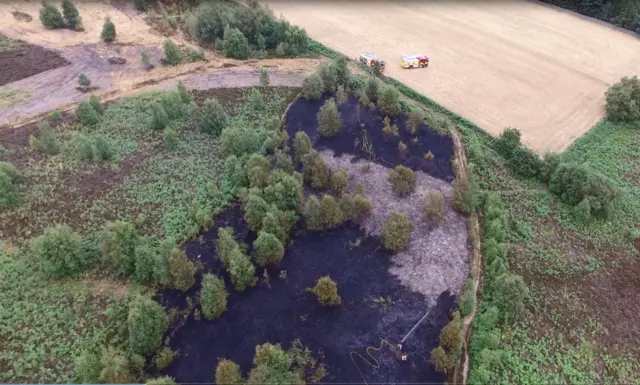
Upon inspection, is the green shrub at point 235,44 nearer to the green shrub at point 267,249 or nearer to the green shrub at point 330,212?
the green shrub at point 330,212

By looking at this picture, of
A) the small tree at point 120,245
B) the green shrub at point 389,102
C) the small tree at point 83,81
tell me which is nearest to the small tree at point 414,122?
the green shrub at point 389,102

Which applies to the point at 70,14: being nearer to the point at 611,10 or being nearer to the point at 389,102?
the point at 389,102

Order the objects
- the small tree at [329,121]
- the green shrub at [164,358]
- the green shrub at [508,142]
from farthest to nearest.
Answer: the small tree at [329,121] → the green shrub at [508,142] → the green shrub at [164,358]

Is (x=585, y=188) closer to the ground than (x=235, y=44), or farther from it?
closer to the ground

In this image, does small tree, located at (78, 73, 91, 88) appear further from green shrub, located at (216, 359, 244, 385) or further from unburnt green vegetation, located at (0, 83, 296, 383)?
green shrub, located at (216, 359, 244, 385)

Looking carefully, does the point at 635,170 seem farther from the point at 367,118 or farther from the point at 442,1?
the point at 442,1

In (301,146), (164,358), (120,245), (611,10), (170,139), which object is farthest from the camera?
(611,10)

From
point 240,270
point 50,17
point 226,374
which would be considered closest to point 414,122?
point 240,270

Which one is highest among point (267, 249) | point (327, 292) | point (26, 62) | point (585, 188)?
point (585, 188)
